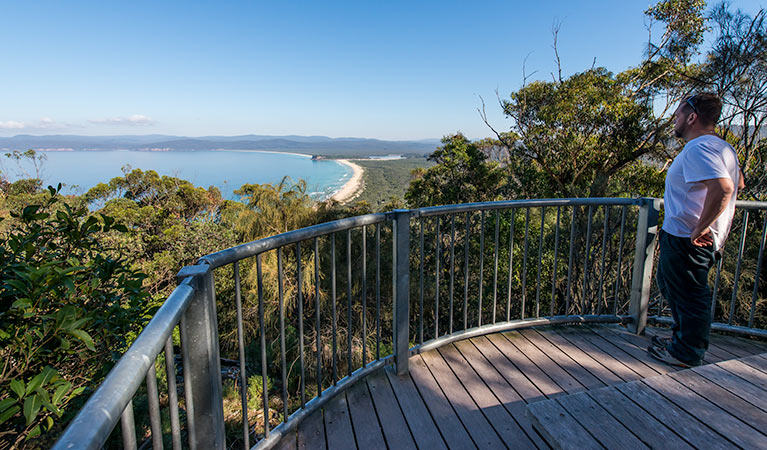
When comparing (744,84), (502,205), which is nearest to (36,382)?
(502,205)

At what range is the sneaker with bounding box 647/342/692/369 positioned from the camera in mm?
2404

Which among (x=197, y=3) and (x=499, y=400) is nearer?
(x=499, y=400)

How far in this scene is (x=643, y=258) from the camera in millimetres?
2750

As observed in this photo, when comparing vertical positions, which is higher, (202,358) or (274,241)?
(274,241)

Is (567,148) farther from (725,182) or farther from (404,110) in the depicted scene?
(404,110)

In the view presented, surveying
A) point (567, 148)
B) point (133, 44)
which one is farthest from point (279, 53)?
point (567, 148)

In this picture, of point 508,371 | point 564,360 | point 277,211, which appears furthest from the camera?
point 277,211

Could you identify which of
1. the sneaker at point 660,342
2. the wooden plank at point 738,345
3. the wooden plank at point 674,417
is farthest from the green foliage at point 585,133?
the wooden plank at point 674,417

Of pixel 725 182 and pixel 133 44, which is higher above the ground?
pixel 133 44

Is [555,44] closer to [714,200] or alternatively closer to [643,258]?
[643,258]

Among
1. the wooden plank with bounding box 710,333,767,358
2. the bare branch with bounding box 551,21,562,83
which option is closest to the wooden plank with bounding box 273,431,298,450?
the wooden plank with bounding box 710,333,767,358

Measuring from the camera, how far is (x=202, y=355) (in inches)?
43.6

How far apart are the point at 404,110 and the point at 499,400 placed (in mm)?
43924

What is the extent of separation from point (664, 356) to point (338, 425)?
2182 mm
